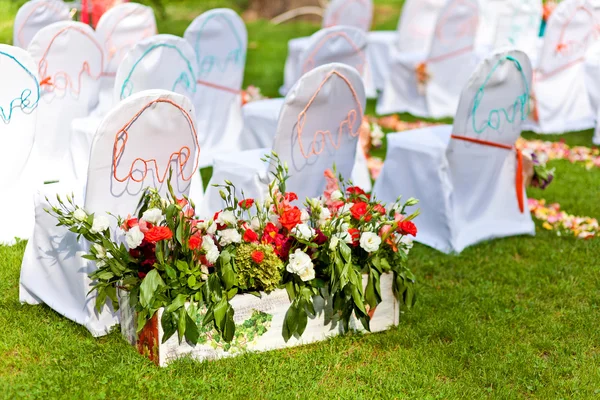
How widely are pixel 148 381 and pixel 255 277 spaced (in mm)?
580

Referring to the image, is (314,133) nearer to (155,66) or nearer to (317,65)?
(155,66)

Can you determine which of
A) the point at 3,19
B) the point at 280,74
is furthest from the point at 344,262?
the point at 3,19

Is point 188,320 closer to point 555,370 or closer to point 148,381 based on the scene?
point 148,381

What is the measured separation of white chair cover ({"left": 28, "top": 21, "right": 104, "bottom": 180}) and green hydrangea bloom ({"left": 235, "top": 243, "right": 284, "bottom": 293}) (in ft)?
7.16

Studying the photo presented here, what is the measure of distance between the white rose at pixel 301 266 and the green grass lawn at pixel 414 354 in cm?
36

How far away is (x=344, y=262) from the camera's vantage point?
133 inches

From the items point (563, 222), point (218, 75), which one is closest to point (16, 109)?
point (218, 75)

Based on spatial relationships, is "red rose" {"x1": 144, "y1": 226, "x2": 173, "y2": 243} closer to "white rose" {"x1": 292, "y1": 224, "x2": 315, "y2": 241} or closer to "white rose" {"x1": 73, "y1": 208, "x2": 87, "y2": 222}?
"white rose" {"x1": 73, "y1": 208, "x2": 87, "y2": 222}

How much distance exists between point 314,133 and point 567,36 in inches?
178

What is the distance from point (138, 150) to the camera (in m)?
3.30

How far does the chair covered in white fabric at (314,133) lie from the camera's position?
4.01m

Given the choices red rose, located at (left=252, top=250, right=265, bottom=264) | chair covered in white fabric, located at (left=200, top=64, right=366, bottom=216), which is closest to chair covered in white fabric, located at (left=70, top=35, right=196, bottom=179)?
chair covered in white fabric, located at (left=200, top=64, right=366, bottom=216)

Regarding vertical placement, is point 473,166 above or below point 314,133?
below

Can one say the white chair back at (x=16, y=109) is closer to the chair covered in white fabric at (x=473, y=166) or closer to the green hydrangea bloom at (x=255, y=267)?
the green hydrangea bloom at (x=255, y=267)
